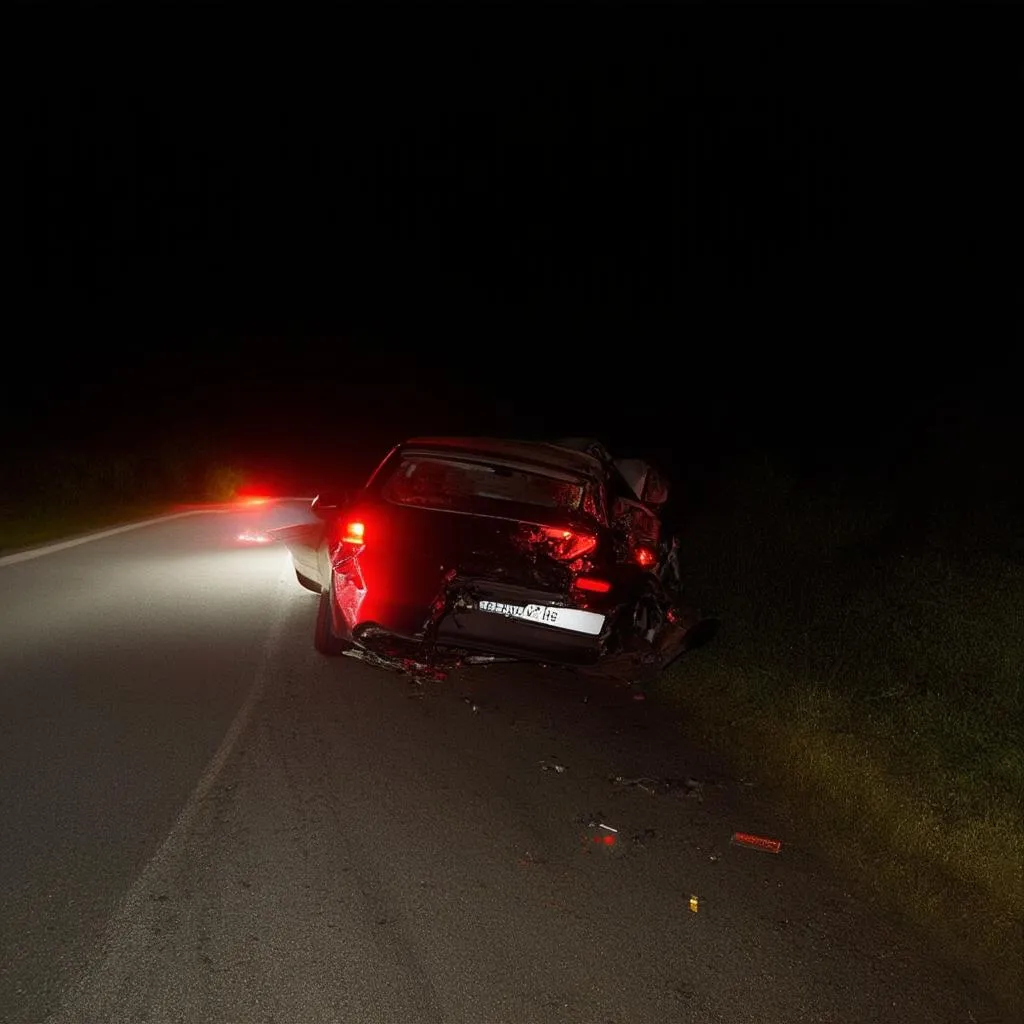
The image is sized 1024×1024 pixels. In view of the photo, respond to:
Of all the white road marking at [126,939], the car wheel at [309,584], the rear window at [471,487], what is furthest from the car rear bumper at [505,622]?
the car wheel at [309,584]

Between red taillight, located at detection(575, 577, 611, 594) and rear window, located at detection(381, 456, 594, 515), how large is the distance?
3.51 ft

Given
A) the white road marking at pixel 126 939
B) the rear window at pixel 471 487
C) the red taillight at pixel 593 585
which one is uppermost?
the rear window at pixel 471 487

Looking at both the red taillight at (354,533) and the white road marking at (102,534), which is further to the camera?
the white road marking at (102,534)

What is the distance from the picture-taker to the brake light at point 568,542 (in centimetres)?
796

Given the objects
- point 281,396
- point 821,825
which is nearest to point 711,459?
point 821,825

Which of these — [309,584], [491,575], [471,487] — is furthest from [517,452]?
[309,584]

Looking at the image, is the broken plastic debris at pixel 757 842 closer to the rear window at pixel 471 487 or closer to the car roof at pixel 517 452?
the rear window at pixel 471 487

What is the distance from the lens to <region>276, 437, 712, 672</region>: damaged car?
7566 millimetres

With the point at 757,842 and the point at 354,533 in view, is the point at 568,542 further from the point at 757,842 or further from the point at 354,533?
the point at 757,842

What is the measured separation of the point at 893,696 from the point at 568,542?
260 centimetres

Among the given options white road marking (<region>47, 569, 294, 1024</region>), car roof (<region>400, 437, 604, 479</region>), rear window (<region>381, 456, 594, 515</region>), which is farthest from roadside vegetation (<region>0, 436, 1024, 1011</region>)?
white road marking (<region>47, 569, 294, 1024</region>)

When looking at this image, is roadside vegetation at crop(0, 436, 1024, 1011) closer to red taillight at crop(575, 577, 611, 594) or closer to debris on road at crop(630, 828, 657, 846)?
debris on road at crop(630, 828, 657, 846)

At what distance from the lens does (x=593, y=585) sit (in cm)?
770

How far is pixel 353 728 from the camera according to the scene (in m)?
7.00
